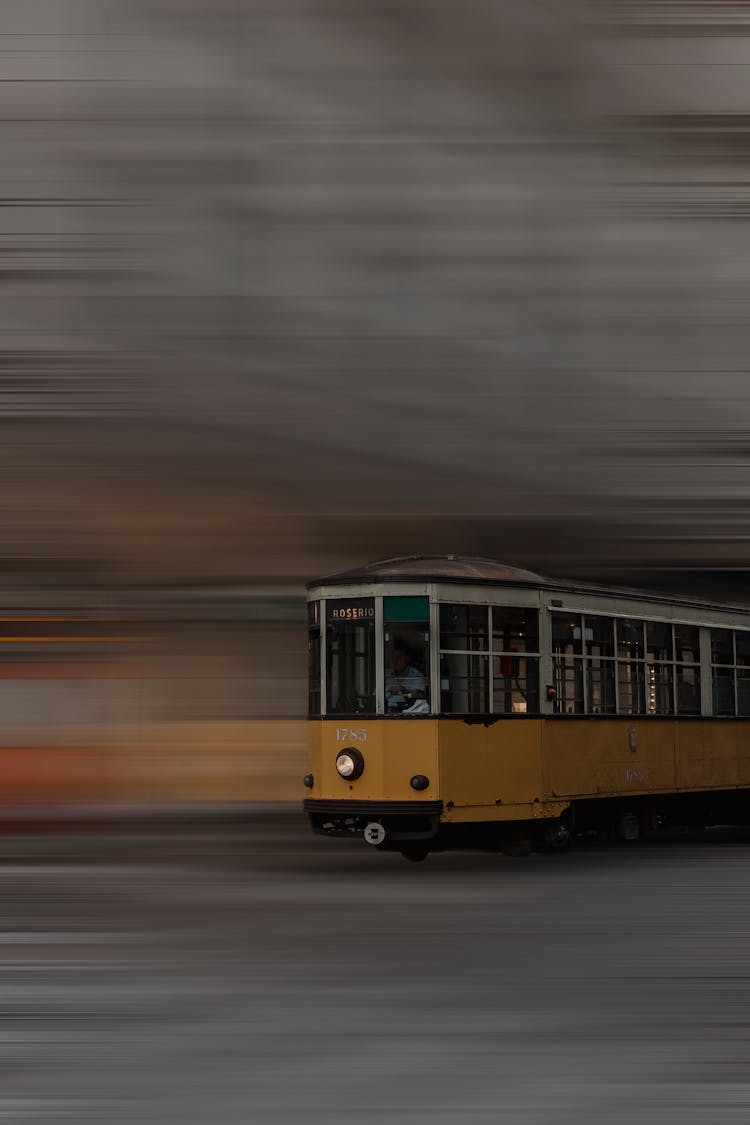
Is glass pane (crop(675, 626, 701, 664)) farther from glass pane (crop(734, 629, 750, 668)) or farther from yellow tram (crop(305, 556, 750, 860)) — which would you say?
glass pane (crop(734, 629, 750, 668))

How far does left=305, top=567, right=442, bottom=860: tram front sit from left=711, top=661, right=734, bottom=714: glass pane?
14.8 ft

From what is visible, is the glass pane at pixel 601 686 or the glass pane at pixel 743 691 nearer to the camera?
the glass pane at pixel 601 686

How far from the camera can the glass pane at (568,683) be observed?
46.4ft

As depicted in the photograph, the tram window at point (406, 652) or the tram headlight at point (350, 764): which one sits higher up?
the tram window at point (406, 652)

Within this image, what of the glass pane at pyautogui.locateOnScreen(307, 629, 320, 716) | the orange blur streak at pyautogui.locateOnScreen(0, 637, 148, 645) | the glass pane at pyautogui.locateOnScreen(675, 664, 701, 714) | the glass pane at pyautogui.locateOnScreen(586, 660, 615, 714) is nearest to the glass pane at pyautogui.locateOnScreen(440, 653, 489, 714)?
the glass pane at pyautogui.locateOnScreen(307, 629, 320, 716)

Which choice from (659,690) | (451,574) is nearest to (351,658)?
(451,574)

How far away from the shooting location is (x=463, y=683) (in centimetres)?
1338

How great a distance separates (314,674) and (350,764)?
1166 millimetres

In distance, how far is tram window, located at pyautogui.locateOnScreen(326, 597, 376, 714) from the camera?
13445 mm

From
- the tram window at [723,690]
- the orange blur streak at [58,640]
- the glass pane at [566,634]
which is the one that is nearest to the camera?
the glass pane at [566,634]

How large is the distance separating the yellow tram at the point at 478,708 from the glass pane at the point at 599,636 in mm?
20

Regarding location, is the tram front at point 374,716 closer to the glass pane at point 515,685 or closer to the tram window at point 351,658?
the tram window at point 351,658

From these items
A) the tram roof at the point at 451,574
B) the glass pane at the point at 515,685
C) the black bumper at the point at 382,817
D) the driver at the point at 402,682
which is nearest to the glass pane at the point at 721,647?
the tram roof at the point at 451,574

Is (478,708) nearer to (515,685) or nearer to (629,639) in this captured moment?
(515,685)
